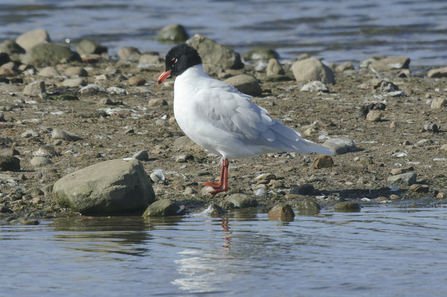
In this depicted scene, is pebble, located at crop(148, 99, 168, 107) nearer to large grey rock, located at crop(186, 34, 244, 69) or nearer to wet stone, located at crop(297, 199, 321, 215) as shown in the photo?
large grey rock, located at crop(186, 34, 244, 69)

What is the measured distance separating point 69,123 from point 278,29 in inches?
599

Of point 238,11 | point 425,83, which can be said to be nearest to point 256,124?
point 425,83

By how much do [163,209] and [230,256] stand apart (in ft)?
5.44

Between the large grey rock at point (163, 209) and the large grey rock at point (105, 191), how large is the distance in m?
0.18

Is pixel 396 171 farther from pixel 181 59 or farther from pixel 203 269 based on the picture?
pixel 203 269

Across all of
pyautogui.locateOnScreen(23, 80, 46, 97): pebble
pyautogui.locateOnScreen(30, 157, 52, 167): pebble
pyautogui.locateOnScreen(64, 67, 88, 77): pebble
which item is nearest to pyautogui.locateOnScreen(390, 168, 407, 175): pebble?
pyautogui.locateOnScreen(30, 157, 52, 167): pebble

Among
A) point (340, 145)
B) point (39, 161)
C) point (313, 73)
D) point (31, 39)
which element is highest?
point (31, 39)

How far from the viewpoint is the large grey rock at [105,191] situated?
589 cm

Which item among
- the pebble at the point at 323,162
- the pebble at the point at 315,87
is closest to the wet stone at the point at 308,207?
the pebble at the point at 323,162

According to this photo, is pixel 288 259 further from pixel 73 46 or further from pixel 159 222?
pixel 73 46

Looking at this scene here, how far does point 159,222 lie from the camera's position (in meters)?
5.59

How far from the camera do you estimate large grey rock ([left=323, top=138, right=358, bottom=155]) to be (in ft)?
25.6

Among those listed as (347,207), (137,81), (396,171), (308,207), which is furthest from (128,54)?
(347,207)

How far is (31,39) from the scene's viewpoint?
18016mm
